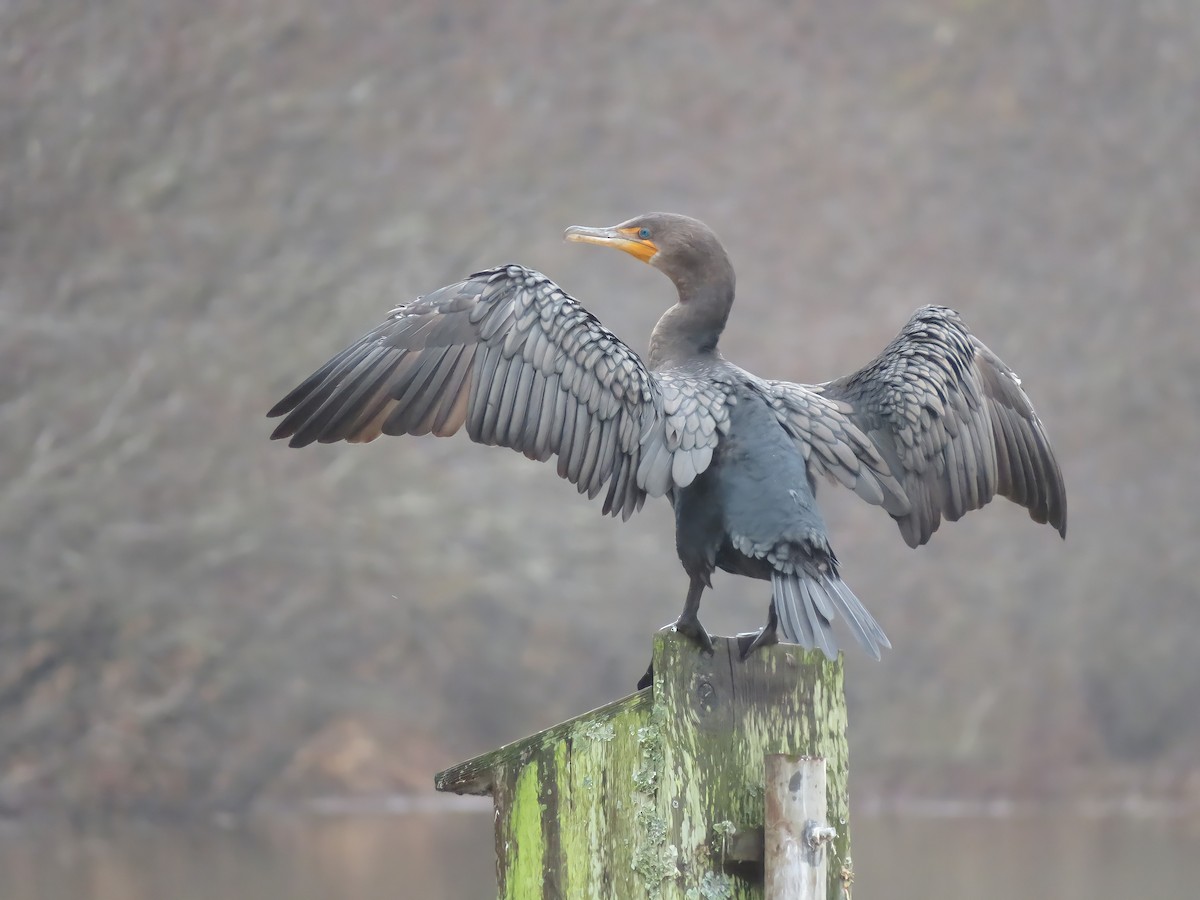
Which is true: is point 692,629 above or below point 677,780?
above

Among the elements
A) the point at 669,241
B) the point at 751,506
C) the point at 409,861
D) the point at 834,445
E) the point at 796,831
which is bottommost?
the point at 409,861

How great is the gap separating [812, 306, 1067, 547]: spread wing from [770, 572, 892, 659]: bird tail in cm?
39

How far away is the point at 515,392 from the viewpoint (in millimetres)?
2547

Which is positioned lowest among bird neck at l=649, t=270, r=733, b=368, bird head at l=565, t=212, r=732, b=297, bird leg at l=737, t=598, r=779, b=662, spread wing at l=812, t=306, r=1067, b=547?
bird leg at l=737, t=598, r=779, b=662

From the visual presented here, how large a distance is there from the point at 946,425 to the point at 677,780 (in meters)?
0.98

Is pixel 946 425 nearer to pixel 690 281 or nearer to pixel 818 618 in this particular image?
pixel 690 281

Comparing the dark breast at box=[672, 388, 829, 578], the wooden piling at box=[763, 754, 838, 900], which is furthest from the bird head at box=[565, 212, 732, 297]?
the wooden piling at box=[763, 754, 838, 900]

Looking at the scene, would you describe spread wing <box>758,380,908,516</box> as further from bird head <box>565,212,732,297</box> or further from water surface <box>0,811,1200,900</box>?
water surface <box>0,811,1200,900</box>

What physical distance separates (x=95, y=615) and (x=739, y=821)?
19.3 ft

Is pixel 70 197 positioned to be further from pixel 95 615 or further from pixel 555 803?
pixel 555 803

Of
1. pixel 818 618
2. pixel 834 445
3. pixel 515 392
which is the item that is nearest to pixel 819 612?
pixel 818 618

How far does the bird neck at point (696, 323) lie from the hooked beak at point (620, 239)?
15 centimetres

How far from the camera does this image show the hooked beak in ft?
9.71

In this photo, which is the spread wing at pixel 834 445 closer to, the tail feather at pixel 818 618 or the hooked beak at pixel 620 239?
the tail feather at pixel 818 618
